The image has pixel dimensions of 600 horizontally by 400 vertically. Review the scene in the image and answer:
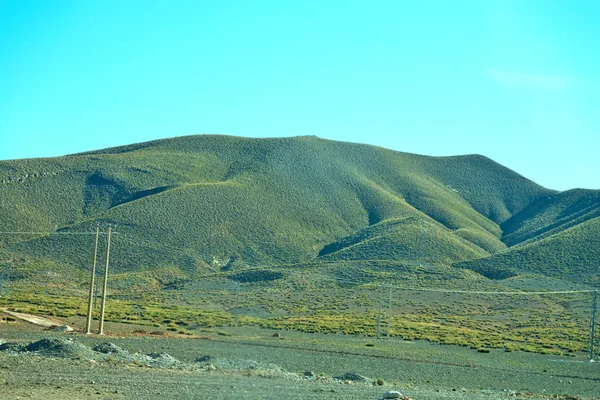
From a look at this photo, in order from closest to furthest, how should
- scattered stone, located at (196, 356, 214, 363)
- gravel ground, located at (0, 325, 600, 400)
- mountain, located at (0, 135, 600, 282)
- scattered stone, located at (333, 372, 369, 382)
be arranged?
gravel ground, located at (0, 325, 600, 400)
scattered stone, located at (333, 372, 369, 382)
scattered stone, located at (196, 356, 214, 363)
mountain, located at (0, 135, 600, 282)

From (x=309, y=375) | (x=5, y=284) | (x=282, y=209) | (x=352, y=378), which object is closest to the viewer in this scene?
(x=352, y=378)

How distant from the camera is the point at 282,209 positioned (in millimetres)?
123125

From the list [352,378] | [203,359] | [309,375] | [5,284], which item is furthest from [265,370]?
[5,284]

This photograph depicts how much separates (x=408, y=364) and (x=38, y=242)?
227 ft

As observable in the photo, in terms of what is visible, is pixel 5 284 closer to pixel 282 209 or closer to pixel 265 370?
pixel 282 209

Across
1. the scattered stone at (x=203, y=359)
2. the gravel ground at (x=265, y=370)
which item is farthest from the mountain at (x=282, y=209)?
the scattered stone at (x=203, y=359)

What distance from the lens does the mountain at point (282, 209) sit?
99375mm

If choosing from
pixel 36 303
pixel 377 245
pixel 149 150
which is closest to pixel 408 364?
pixel 36 303

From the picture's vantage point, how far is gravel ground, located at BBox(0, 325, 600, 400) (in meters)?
20.2

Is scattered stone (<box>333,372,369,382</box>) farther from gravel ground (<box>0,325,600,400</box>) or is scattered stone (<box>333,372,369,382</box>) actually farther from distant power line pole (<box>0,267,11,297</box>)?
distant power line pole (<box>0,267,11,297</box>)

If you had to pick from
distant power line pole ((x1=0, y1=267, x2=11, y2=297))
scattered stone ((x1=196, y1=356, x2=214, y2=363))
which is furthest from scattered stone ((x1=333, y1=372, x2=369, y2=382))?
distant power line pole ((x1=0, y1=267, x2=11, y2=297))

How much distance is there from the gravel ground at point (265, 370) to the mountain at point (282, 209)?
52711 millimetres

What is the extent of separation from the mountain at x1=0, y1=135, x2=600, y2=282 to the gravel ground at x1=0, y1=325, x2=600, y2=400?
2075 inches

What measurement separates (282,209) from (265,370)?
97.0 m
